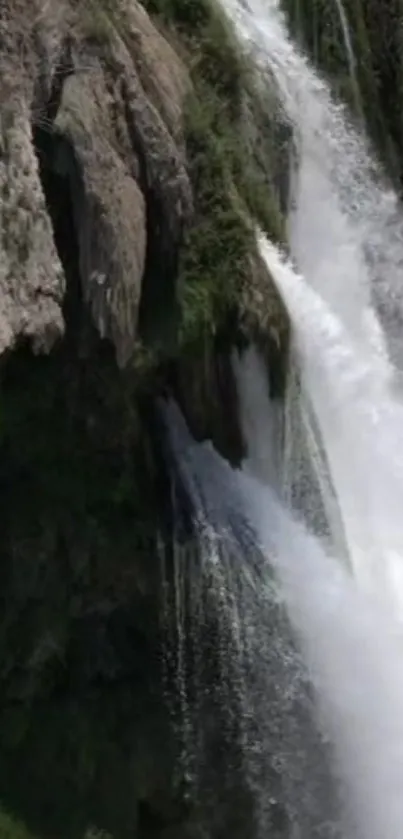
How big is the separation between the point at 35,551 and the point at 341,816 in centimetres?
248

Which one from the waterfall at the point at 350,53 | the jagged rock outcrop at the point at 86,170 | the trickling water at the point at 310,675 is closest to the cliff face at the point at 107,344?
the jagged rock outcrop at the point at 86,170

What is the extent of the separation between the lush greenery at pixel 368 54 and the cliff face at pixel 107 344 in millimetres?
2522

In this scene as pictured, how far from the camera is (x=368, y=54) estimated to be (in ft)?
33.0

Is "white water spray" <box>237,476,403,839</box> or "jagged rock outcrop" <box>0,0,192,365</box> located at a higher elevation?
"jagged rock outcrop" <box>0,0,192,365</box>

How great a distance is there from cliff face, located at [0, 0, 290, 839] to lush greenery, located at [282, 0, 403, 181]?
2.52m

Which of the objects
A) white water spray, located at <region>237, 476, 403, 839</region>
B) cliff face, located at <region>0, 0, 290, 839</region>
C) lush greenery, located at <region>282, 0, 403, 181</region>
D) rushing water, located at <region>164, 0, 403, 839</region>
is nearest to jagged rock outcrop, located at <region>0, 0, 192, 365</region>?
cliff face, located at <region>0, 0, 290, 839</region>

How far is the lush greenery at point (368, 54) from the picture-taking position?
9555mm

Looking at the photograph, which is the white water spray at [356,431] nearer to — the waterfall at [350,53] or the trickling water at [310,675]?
the trickling water at [310,675]

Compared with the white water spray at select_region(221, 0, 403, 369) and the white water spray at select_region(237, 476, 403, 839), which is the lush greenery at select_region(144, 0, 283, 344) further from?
the white water spray at select_region(237, 476, 403, 839)

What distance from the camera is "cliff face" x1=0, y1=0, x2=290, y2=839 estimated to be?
5.57m

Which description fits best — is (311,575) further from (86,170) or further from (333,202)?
(333,202)

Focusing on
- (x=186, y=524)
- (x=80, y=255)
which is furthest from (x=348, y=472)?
(x=80, y=255)

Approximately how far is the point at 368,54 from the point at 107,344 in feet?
17.4

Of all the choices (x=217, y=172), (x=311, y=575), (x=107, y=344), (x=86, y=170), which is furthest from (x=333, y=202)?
(x=86, y=170)
